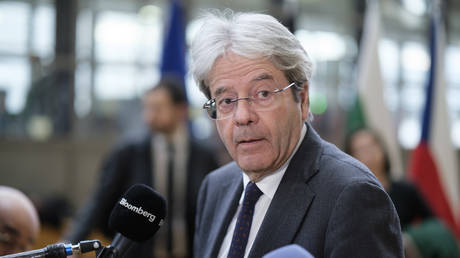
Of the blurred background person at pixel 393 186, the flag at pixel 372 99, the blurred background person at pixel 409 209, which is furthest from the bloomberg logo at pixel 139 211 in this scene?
the flag at pixel 372 99

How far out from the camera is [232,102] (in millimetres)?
1592

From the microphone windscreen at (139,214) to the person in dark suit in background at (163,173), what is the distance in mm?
1932

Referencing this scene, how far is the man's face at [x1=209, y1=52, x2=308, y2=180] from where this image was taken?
154cm

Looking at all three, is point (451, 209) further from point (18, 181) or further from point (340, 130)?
point (18, 181)

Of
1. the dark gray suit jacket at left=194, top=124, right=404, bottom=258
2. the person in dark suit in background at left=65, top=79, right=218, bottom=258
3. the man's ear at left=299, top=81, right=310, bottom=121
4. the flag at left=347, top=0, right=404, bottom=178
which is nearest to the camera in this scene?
the dark gray suit jacket at left=194, top=124, right=404, bottom=258

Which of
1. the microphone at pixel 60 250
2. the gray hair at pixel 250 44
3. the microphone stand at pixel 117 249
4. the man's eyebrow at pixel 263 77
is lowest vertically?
the microphone stand at pixel 117 249

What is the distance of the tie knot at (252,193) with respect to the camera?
1.61 metres

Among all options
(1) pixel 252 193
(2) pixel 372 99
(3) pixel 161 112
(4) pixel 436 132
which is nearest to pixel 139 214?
(1) pixel 252 193

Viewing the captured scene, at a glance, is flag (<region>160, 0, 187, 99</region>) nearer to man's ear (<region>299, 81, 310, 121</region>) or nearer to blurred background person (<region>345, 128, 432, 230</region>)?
blurred background person (<region>345, 128, 432, 230</region>)

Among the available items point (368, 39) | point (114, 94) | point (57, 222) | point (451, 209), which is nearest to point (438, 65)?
point (368, 39)

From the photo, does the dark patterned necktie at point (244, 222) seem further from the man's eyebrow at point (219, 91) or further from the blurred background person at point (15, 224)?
the blurred background person at point (15, 224)

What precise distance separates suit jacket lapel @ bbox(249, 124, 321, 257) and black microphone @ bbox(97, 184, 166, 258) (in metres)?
0.27

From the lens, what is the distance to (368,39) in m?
5.91

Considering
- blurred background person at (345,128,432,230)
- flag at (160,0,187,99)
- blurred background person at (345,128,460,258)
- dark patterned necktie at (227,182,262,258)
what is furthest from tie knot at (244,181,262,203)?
flag at (160,0,187,99)
